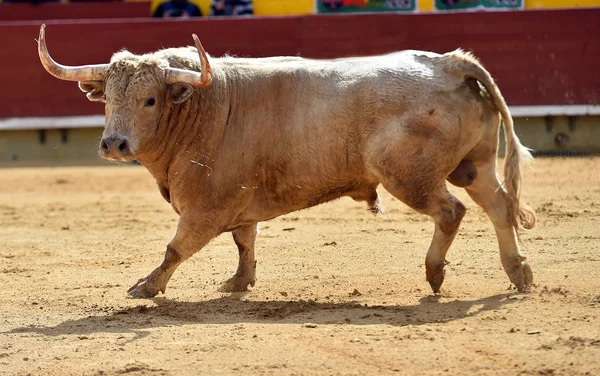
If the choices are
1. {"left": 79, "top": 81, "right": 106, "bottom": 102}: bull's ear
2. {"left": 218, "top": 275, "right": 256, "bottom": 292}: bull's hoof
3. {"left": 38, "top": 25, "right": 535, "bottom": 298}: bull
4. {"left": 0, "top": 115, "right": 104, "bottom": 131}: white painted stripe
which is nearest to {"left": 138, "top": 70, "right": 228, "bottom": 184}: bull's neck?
{"left": 38, "top": 25, "right": 535, "bottom": 298}: bull

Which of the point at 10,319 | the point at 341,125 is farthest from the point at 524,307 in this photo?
the point at 10,319

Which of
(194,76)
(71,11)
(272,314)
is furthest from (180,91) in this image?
(71,11)

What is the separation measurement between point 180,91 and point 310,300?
51.9 inches

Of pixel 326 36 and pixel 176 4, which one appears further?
pixel 176 4

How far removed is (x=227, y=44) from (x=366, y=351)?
8741 mm

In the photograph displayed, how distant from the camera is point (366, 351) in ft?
13.9

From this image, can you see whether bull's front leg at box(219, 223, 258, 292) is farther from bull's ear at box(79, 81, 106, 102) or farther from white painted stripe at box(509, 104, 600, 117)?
white painted stripe at box(509, 104, 600, 117)

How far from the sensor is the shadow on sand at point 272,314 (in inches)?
191

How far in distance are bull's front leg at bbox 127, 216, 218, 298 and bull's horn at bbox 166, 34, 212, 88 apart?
2.41ft

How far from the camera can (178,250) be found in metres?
5.50

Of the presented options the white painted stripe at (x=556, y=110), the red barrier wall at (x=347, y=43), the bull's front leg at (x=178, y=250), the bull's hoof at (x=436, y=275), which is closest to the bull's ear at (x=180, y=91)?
the bull's front leg at (x=178, y=250)

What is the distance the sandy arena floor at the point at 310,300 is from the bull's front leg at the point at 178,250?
0.09m

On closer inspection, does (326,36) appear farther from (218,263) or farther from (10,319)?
(10,319)

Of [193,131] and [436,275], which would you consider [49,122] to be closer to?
[193,131]
